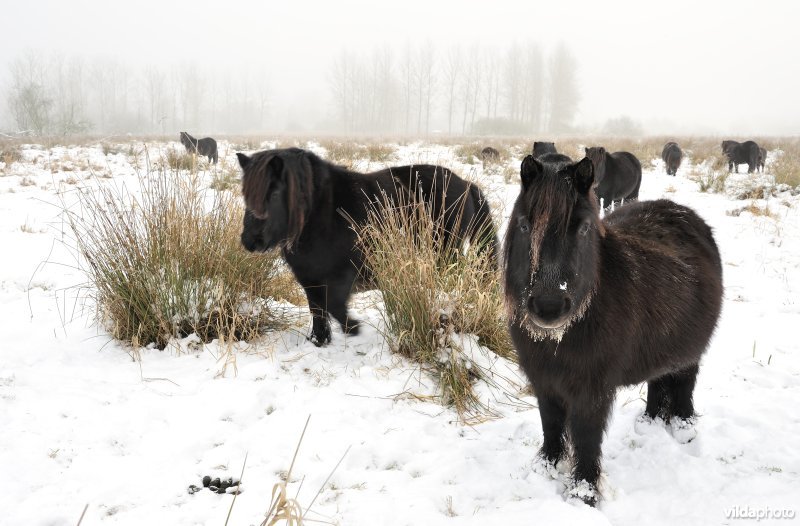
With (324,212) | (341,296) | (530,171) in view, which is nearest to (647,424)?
(530,171)

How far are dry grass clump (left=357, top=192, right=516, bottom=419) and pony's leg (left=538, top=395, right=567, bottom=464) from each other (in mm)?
739

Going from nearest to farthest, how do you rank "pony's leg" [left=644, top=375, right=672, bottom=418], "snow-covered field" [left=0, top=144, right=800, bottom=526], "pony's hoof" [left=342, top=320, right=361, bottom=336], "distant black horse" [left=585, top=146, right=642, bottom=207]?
"snow-covered field" [left=0, top=144, right=800, bottom=526] < "pony's leg" [left=644, top=375, right=672, bottom=418] < "pony's hoof" [left=342, top=320, right=361, bottom=336] < "distant black horse" [left=585, top=146, right=642, bottom=207]

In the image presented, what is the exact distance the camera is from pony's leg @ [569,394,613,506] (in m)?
2.11

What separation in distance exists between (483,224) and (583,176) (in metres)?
2.57

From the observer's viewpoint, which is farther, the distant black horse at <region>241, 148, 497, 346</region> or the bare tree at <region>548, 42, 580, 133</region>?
the bare tree at <region>548, 42, 580, 133</region>

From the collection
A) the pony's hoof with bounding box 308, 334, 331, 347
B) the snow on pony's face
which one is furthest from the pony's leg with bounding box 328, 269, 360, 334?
the snow on pony's face

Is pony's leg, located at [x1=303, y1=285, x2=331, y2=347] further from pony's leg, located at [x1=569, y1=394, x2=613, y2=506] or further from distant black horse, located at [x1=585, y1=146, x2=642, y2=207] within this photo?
distant black horse, located at [x1=585, y1=146, x2=642, y2=207]

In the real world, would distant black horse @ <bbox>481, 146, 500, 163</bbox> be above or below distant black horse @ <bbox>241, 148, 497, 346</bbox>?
above

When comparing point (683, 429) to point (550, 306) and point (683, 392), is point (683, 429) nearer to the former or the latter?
point (683, 392)

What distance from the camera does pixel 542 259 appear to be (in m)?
1.85

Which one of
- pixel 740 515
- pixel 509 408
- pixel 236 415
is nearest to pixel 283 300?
pixel 236 415

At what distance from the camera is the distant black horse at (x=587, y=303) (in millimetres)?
1854

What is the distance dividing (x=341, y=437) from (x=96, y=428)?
1.32 m

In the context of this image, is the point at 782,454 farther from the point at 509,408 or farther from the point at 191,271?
the point at 191,271
